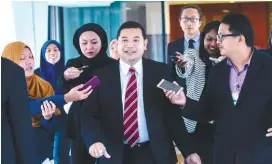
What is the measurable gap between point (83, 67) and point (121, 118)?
816mm

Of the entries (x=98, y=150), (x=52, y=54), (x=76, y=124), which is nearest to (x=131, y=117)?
(x=98, y=150)

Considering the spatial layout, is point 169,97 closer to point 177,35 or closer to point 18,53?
point 18,53

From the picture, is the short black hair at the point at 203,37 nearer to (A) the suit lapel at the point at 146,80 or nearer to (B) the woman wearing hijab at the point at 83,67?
(B) the woman wearing hijab at the point at 83,67

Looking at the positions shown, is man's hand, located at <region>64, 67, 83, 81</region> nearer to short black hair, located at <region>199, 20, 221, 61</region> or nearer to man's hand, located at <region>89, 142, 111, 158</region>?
man's hand, located at <region>89, 142, 111, 158</region>

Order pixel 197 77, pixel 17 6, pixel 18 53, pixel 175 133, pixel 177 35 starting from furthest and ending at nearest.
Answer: pixel 177 35
pixel 17 6
pixel 197 77
pixel 18 53
pixel 175 133

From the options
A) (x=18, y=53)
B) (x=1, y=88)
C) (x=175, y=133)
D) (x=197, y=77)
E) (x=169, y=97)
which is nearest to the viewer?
(x=1, y=88)

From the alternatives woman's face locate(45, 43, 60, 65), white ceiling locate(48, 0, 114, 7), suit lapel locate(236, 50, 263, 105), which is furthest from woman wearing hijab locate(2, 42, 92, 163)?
white ceiling locate(48, 0, 114, 7)

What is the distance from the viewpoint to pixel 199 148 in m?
3.78

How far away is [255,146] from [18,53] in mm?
1726

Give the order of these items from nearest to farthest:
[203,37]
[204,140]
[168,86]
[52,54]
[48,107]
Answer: [168,86]
[48,107]
[204,140]
[203,37]
[52,54]

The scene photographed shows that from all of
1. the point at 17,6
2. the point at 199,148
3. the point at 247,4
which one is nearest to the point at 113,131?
the point at 199,148

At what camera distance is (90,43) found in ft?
11.5

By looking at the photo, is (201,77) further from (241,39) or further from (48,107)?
(48,107)

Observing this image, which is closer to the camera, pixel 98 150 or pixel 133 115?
pixel 98 150
